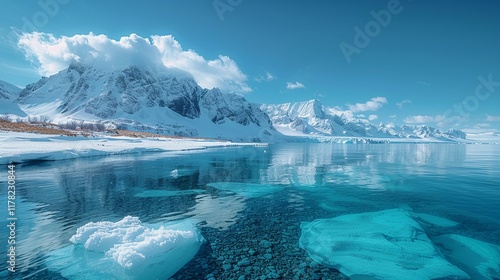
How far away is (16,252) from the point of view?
941 cm

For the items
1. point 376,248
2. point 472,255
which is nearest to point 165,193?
point 376,248

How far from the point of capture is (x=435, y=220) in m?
14.0

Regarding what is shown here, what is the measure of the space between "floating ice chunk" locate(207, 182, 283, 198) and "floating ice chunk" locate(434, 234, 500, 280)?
12.1 meters

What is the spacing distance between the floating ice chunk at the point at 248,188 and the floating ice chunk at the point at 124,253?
921 centimetres

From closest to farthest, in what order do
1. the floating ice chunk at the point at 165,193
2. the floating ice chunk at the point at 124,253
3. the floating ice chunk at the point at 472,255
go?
A: the floating ice chunk at the point at 124,253 < the floating ice chunk at the point at 472,255 < the floating ice chunk at the point at 165,193

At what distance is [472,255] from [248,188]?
1568cm

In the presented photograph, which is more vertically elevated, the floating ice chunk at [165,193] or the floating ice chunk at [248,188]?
the floating ice chunk at [248,188]

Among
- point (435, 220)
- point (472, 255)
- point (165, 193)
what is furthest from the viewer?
point (165, 193)

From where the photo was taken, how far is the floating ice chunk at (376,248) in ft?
28.1

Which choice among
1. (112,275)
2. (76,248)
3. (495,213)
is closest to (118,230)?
(76,248)

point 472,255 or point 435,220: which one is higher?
point 435,220

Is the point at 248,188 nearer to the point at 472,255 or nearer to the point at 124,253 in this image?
the point at 124,253

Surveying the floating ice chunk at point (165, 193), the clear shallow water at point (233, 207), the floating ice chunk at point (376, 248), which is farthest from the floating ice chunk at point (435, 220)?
the floating ice chunk at point (165, 193)

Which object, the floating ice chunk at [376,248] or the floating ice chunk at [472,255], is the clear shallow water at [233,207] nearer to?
the floating ice chunk at [376,248]
